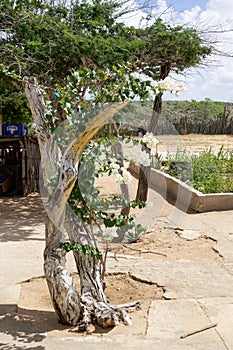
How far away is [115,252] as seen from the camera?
6.20 metres

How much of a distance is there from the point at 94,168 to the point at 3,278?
5.48 ft

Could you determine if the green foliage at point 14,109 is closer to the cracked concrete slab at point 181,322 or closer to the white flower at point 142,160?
the white flower at point 142,160

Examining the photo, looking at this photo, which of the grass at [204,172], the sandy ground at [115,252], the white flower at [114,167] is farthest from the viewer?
the grass at [204,172]

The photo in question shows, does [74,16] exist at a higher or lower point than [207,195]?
higher

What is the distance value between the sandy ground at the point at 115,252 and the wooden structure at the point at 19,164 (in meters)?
0.56

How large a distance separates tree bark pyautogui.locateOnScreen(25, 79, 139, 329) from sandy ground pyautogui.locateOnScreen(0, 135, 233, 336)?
13 centimetres

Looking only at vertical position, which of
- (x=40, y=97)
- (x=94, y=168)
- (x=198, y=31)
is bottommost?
(x=94, y=168)

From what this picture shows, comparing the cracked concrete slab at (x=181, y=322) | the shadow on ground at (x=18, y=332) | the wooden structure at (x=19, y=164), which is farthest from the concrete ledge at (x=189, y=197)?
the shadow on ground at (x=18, y=332)

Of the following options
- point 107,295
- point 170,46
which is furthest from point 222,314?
point 170,46

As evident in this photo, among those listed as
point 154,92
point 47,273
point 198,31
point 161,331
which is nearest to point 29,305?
point 47,273

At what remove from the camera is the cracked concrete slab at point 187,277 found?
4711 mm

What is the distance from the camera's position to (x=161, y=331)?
12.5 feet

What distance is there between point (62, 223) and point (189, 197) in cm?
518

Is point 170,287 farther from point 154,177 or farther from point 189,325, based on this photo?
point 154,177
